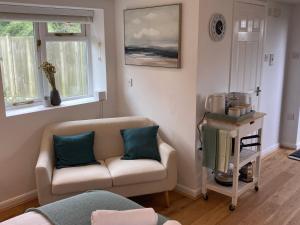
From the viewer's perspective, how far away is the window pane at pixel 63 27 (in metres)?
3.44

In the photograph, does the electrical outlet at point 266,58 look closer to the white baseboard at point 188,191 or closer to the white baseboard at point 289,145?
the white baseboard at point 289,145

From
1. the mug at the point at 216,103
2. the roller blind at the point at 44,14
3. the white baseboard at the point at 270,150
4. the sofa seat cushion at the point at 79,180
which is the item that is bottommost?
the white baseboard at the point at 270,150

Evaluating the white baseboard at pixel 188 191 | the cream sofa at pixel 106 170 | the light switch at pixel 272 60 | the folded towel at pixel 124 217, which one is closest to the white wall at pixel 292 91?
the light switch at pixel 272 60

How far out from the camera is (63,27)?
3539 millimetres

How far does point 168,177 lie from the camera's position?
9.65 ft

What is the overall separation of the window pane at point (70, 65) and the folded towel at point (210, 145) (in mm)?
1733

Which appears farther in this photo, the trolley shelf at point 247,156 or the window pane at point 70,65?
the window pane at point 70,65

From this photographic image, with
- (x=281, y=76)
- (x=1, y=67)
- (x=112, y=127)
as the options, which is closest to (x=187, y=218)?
(x=112, y=127)

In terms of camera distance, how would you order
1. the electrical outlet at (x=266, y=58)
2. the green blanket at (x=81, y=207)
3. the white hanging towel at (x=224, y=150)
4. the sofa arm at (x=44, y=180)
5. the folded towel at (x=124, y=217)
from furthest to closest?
the electrical outlet at (x=266, y=58) < the white hanging towel at (x=224, y=150) < the sofa arm at (x=44, y=180) < the green blanket at (x=81, y=207) < the folded towel at (x=124, y=217)

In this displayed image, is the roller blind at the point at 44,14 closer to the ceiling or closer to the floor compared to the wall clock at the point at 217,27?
closer to the ceiling

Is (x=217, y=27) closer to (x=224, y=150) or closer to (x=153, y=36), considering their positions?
(x=153, y=36)

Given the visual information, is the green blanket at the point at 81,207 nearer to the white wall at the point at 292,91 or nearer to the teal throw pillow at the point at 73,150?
the teal throw pillow at the point at 73,150

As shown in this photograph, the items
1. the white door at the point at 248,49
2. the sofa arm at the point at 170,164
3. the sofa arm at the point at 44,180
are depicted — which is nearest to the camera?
the sofa arm at the point at 44,180

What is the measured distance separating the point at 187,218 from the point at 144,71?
1.65 meters
